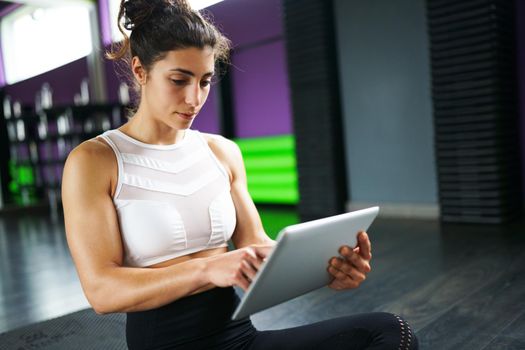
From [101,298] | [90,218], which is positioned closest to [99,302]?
[101,298]

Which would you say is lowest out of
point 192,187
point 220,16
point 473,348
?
point 473,348

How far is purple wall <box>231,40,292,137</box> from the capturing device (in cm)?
542

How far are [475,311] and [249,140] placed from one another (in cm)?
377

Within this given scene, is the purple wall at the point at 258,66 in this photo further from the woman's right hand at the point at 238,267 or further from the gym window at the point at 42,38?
the woman's right hand at the point at 238,267

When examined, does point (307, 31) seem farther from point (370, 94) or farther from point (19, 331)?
point (19, 331)

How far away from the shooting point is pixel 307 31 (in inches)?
182

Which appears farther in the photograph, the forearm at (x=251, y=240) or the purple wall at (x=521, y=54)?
the purple wall at (x=521, y=54)

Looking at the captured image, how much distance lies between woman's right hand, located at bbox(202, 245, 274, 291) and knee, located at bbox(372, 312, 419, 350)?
0.42 metres

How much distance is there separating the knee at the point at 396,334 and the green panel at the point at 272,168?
3.86 m

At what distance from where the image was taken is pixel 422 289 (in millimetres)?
2449

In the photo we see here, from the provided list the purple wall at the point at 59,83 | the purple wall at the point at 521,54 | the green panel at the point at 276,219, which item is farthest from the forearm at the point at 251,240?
the purple wall at the point at 59,83

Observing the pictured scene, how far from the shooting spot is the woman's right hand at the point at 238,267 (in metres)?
0.87

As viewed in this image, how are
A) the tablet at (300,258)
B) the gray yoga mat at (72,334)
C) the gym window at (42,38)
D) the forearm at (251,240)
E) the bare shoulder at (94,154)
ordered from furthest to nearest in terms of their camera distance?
the gym window at (42,38) → the gray yoga mat at (72,334) → the forearm at (251,240) → the bare shoulder at (94,154) → the tablet at (300,258)

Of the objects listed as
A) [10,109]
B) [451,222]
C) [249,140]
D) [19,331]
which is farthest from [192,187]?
[10,109]
